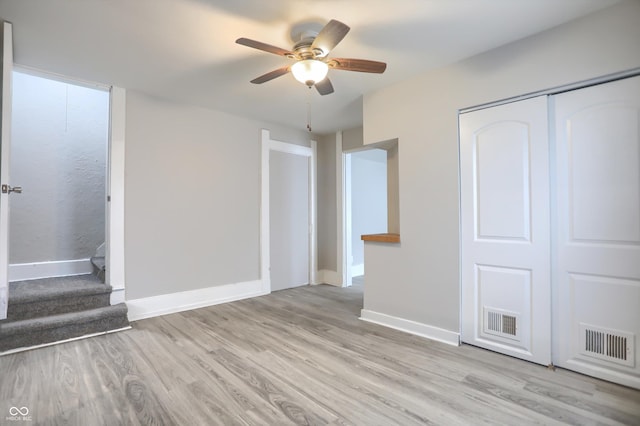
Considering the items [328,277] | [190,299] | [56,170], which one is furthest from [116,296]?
[328,277]

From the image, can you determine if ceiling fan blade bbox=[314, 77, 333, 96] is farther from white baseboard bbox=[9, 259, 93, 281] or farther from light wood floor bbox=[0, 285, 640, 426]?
white baseboard bbox=[9, 259, 93, 281]

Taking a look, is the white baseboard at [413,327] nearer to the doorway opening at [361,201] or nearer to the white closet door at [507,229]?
the white closet door at [507,229]

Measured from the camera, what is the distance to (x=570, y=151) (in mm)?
2135

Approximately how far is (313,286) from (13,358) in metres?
3.32

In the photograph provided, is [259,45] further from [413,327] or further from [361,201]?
[361,201]

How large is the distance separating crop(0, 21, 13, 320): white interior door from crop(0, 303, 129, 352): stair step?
1.31ft

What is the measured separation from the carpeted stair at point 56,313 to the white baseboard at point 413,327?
7.92 ft

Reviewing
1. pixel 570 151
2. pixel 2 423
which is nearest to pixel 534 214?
pixel 570 151

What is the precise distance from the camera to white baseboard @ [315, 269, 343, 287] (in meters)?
4.86

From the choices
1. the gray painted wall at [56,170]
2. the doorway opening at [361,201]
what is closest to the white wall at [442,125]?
the doorway opening at [361,201]

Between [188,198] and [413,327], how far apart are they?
2810 millimetres

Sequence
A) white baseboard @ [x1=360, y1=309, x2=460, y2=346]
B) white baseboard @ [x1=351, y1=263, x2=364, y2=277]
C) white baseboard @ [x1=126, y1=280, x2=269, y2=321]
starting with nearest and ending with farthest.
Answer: white baseboard @ [x1=360, y1=309, x2=460, y2=346], white baseboard @ [x1=126, y1=280, x2=269, y2=321], white baseboard @ [x1=351, y1=263, x2=364, y2=277]

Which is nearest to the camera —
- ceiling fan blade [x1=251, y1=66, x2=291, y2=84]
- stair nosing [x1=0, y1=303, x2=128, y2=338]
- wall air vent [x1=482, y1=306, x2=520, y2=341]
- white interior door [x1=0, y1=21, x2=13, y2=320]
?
white interior door [x1=0, y1=21, x2=13, y2=320]

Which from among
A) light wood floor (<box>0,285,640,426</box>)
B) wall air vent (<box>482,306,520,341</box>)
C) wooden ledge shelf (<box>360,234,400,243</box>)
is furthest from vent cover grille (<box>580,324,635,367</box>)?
wooden ledge shelf (<box>360,234,400,243</box>)
